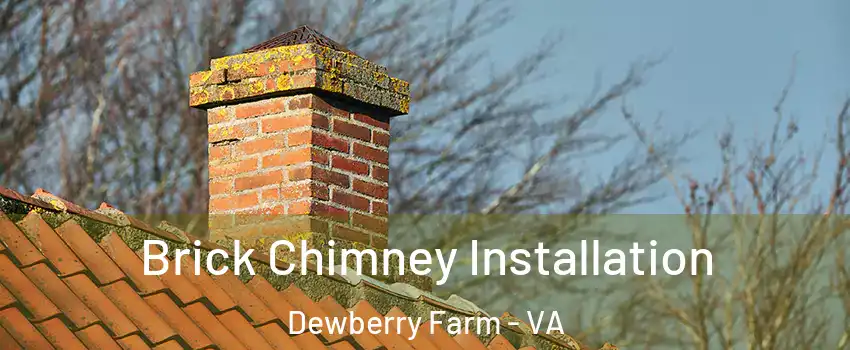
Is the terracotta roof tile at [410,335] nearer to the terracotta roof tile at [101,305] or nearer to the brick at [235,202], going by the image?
the brick at [235,202]

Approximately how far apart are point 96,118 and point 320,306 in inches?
478

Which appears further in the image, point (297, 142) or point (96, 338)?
point (297, 142)

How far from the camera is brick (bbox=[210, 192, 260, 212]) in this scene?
232 inches

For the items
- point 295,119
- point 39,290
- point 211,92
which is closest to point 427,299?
point 295,119

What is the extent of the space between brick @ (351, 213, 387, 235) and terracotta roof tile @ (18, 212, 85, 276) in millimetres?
1885

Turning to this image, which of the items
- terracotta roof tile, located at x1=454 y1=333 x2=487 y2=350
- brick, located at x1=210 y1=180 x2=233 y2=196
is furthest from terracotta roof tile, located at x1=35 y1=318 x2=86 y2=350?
brick, located at x1=210 y1=180 x2=233 y2=196

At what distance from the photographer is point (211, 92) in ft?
19.6

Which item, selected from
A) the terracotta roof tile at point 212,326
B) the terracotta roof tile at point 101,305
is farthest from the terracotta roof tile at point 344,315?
the terracotta roof tile at point 101,305

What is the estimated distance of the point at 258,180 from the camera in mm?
5898

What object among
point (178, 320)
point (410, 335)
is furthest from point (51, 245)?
point (410, 335)

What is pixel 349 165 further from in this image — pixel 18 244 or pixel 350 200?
pixel 18 244

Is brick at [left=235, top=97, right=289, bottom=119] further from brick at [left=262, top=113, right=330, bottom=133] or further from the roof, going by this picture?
the roof

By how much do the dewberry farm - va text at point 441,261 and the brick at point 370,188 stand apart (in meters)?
0.26

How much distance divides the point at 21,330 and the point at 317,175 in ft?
7.64
